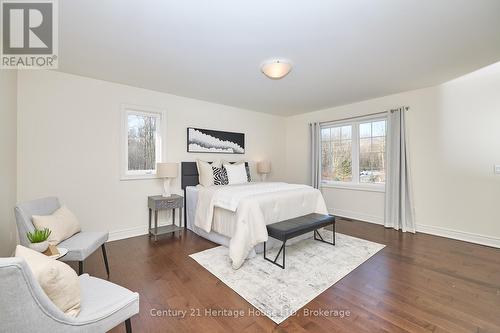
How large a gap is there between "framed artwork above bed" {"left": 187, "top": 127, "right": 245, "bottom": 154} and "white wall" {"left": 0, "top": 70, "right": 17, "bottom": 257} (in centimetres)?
232

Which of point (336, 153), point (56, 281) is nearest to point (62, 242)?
point (56, 281)

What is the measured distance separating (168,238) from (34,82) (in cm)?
280

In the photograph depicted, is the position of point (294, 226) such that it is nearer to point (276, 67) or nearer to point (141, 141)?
point (276, 67)

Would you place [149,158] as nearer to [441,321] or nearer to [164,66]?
[164,66]

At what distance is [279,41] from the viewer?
7.48ft

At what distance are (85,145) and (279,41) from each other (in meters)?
3.05

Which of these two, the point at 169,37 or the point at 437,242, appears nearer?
the point at 169,37

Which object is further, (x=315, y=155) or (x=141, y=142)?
(x=315, y=155)

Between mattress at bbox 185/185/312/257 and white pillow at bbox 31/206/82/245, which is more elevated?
white pillow at bbox 31/206/82/245

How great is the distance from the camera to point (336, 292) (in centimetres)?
208

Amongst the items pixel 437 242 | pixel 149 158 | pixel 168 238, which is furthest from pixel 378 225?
pixel 149 158

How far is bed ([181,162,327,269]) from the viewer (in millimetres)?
2617

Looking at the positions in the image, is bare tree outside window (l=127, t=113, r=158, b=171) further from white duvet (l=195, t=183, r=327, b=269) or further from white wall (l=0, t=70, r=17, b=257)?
white wall (l=0, t=70, r=17, b=257)

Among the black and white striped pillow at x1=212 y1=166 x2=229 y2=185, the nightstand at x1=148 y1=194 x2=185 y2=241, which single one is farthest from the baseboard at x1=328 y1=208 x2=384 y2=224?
the nightstand at x1=148 y1=194 x2=185 y2=241
